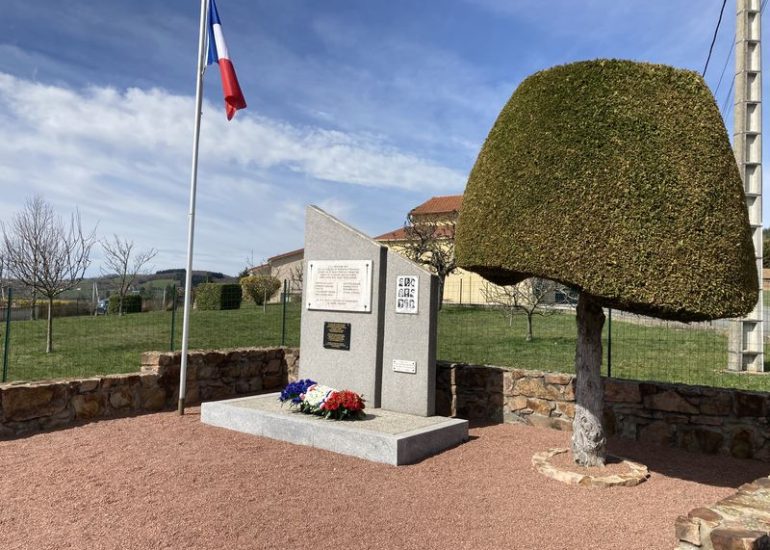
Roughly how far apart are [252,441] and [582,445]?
3759mm

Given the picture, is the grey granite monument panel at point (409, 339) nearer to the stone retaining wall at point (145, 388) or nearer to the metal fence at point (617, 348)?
the metal fence at point (617, 348)

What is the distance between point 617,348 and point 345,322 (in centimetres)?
934

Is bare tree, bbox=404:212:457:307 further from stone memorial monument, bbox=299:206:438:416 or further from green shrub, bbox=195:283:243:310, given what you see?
stone memorial monument, bbox=299:206:438:416

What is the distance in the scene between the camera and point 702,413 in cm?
661

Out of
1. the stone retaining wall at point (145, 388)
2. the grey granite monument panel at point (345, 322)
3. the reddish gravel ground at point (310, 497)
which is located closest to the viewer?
the reddish gravel ground at point (310, 497)

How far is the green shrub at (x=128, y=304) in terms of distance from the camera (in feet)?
86.0

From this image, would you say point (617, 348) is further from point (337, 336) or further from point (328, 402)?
point (328, 402)

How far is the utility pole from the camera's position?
35.7 ft

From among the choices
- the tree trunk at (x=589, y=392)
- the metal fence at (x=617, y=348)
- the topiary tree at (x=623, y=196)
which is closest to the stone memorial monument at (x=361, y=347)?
the tree trunk at (x=589, y=392)

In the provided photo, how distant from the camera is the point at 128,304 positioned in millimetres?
26156

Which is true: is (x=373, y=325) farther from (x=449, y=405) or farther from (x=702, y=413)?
(x=702, y=413)

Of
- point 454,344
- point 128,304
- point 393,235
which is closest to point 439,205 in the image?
point 393,235

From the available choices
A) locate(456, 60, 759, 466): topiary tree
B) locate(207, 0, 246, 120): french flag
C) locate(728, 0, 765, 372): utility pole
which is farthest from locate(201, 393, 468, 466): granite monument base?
locate(728, 0, 765, 372): utility pole

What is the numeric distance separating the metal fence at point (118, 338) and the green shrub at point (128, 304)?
3997mm
